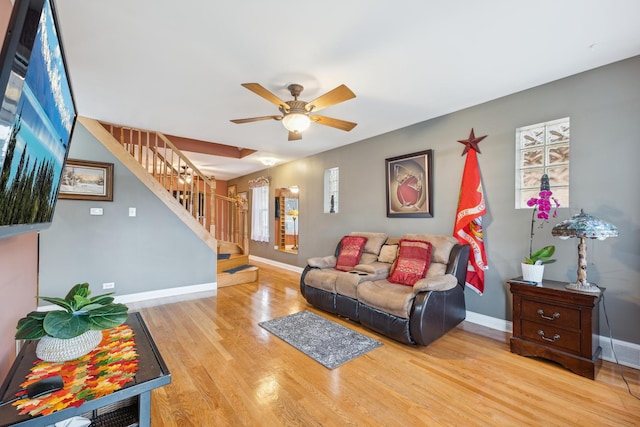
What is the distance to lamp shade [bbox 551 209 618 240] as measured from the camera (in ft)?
6.95

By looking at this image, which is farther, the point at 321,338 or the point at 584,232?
the point at 321,338

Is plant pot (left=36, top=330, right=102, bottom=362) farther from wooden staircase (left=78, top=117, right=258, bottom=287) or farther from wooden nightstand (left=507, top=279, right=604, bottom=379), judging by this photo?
wooden staircase (left=78, top=117, right=258, bottom=287)

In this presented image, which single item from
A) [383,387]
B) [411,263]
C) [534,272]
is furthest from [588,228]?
[383,387]

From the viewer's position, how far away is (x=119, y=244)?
3.96 m

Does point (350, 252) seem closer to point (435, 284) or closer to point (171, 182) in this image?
point (435, 284)

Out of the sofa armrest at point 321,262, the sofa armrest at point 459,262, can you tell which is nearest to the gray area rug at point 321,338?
the sofa armrest at point 321,262

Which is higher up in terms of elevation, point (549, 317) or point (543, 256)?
point (543, 256)

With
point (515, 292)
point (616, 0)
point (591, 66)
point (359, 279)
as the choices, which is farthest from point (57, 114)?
point (591, 66)

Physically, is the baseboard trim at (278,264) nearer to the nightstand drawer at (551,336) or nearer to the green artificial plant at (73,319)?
the nightstand drawer at (551,336)

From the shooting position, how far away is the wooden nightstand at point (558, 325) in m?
2.14

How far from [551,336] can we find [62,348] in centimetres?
321

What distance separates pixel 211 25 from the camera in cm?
193

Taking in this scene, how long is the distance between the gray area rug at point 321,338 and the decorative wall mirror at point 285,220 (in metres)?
3.28

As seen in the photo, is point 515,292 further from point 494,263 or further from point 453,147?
point 453,147
